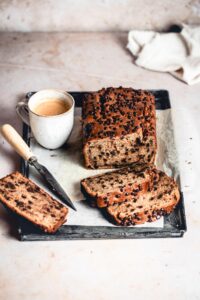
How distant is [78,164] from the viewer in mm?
1843

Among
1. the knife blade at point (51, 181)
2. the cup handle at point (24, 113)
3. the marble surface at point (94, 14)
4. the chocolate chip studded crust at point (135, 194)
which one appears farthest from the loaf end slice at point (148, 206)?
the marble surface at point (94, 14)

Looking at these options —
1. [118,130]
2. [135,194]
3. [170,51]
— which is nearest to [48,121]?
[118,130]

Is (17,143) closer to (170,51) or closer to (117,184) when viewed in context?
(117,184)

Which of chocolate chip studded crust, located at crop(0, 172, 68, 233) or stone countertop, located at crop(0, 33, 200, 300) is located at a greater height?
chocolate chip studded crust, located at crop(0, 172, 68, 233)

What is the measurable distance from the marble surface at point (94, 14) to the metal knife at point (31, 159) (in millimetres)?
877

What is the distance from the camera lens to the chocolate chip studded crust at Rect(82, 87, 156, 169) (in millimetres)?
1762

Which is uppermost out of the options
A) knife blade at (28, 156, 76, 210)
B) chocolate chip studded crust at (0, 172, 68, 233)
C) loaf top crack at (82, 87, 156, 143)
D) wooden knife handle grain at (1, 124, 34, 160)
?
loaf top crack at (82, 87, 156, 143)

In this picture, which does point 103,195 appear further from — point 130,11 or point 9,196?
point 130,11

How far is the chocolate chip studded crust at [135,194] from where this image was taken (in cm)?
162

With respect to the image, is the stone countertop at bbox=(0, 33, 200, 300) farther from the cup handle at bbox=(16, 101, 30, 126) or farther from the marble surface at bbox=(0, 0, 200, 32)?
the marble surface at bbox=(0, 0, 200, 32)

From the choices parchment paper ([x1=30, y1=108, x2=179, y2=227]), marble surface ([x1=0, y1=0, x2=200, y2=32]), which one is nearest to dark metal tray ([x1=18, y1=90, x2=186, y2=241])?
parchment paper ([x1=30, y1=108, x2=179, y2=227])

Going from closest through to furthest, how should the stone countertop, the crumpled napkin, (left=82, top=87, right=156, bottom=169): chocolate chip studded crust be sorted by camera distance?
the stone countertop, (left=82, top=87, right=156, bottom=169): chocolate chip studded crust, the crumpled napkin

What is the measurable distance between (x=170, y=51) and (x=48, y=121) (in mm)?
861

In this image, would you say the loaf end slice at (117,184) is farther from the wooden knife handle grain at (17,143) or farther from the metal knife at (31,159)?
the wooden knife handle grain at (17,143)
